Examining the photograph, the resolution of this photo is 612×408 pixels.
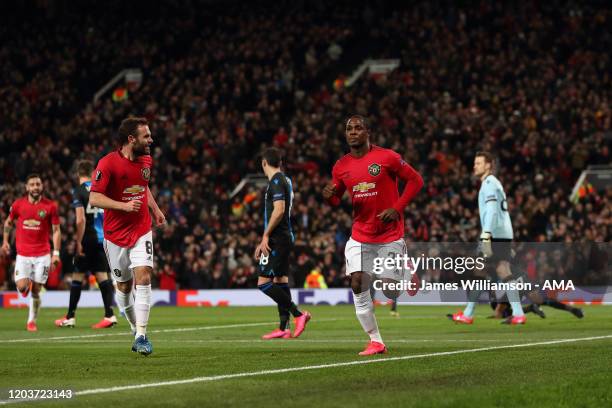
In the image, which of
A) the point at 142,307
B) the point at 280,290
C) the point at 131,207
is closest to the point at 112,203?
the point at 131,207

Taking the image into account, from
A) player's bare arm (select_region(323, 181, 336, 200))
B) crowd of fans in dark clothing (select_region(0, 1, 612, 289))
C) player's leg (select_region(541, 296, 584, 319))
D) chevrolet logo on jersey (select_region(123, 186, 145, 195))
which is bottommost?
player's leg (select_region(541, 296, 584, 319))

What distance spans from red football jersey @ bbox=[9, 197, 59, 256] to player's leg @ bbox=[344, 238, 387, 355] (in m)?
8.25

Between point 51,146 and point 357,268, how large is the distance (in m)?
28.8

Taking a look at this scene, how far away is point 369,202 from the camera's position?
11.8 metres

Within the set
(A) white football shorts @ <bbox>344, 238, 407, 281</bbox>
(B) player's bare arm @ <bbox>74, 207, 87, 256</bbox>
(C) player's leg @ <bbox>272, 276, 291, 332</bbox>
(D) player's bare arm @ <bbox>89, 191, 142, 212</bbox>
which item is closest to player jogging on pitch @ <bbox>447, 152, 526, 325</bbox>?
(C) player's leg @ <bbox>272, 276, 291, 332</bbox>

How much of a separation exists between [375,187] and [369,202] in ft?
0.55

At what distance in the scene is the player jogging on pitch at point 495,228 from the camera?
17.5 meters

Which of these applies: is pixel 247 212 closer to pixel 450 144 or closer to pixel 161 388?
pixel 450 144

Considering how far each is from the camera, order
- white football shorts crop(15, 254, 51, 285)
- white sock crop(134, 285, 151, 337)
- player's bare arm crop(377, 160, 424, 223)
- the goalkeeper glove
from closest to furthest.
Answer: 1. player's bare arm crop(377, 160, 424, 223)
2. white sock crop(134, 285, 151, 337)
3. the goalkeeper glove
4. white football shorts crop(15, 254, 51, 285)

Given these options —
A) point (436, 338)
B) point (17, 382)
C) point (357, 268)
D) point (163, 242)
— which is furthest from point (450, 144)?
point (17, 382)

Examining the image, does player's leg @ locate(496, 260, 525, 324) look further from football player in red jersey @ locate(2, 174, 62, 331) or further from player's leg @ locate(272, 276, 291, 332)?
football player in red jersey @ locate(2, 174, 62, 331)

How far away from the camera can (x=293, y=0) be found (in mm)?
46375

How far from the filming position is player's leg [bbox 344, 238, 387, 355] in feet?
38.3

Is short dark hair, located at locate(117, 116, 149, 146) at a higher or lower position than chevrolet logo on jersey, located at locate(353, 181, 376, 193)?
higher
